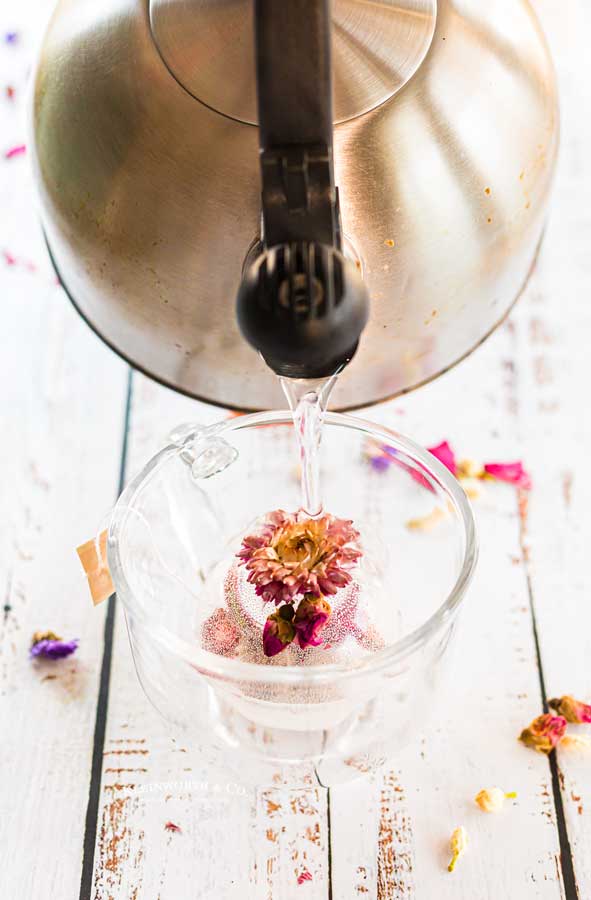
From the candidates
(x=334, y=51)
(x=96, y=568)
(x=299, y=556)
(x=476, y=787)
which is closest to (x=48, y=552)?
(x=96, y=568)

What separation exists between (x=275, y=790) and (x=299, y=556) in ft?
0.57

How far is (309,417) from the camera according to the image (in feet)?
2.22

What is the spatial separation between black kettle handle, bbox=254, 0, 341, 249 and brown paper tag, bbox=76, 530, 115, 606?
35 centimetres

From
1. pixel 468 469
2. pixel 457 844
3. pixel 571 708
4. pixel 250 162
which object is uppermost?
pixel 468 469

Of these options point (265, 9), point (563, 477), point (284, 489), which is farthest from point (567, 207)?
point (265, 9)

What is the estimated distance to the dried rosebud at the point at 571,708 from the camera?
2.70 feet

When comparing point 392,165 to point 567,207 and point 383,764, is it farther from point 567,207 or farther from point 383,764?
point 567,207

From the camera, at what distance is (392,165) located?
0.57m

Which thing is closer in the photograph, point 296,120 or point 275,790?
point 296,120

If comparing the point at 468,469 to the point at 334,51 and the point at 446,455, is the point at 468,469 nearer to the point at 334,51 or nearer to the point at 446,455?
the point at 446,455

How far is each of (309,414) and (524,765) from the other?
0.32m

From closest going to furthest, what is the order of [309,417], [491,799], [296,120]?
[296,120], [309,417], [491,799]

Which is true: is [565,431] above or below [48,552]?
above

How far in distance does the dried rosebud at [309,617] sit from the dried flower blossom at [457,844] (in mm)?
171
